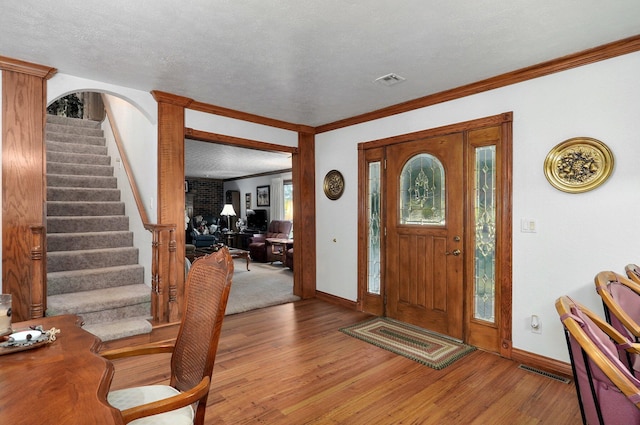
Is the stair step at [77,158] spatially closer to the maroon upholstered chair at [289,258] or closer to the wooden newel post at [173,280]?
the wooden newel post at [173,280]

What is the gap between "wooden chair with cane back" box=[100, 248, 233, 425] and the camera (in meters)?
1.30

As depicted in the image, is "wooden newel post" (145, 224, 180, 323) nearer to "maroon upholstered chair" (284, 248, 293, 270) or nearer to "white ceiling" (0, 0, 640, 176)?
"white ceiling" (0, 0, 640, 176)

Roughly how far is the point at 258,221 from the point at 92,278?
696 centimetres

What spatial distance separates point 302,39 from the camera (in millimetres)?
2367

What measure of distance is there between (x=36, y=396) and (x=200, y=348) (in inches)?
21.4

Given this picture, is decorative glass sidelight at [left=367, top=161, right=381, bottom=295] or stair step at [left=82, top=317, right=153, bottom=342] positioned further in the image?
decorative glass sidelight at [left=367, top=161, right=381, bottom=295]

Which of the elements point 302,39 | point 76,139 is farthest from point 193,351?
point 76,139

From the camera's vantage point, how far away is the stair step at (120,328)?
3.08m

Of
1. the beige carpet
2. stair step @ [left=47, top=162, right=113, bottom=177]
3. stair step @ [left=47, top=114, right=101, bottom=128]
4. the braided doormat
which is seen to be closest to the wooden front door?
the braided doormat

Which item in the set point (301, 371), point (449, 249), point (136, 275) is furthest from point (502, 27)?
point (136, 275)

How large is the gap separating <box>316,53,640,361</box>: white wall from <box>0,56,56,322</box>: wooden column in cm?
388

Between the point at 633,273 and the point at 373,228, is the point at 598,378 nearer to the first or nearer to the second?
the point at 633,273

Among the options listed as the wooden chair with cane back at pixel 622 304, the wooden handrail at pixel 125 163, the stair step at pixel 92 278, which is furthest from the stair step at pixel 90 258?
the wooden chair with cane back at pixel 622 304

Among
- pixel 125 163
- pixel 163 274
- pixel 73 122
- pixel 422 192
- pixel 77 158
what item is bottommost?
pixel 163 274
